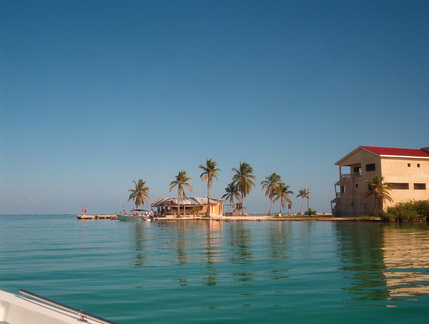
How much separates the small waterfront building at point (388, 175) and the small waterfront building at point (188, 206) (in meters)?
29.8

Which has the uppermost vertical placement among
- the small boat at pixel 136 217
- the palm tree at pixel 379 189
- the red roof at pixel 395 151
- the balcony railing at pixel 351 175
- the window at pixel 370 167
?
the red roof at pixel 395 151

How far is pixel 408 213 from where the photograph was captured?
46812 millimetres

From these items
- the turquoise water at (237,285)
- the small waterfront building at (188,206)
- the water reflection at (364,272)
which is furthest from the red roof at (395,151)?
the turquoise water at (237,285)

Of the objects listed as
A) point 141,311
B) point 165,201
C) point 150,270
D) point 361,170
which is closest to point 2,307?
point 141,311

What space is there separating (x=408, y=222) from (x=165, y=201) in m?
44.8

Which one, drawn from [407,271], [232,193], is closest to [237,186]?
[232,193]

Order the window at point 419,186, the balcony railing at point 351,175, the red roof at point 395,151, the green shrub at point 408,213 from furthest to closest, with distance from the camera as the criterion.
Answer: the balcony railing at point 351,175, the window at point 419,186, the red roof at point 395,151, the green shrub at point 408,213

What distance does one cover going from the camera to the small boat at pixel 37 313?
422 centimetres

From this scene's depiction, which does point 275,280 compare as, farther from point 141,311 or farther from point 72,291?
point 72,291

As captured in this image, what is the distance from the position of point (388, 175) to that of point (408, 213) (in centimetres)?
532

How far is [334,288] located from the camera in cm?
953

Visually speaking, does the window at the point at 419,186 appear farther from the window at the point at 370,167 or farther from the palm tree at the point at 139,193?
the palm tree at the point at 139,193

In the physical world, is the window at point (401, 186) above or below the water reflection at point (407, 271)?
above

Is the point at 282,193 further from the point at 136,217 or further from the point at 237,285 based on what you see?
the point at 237,285
